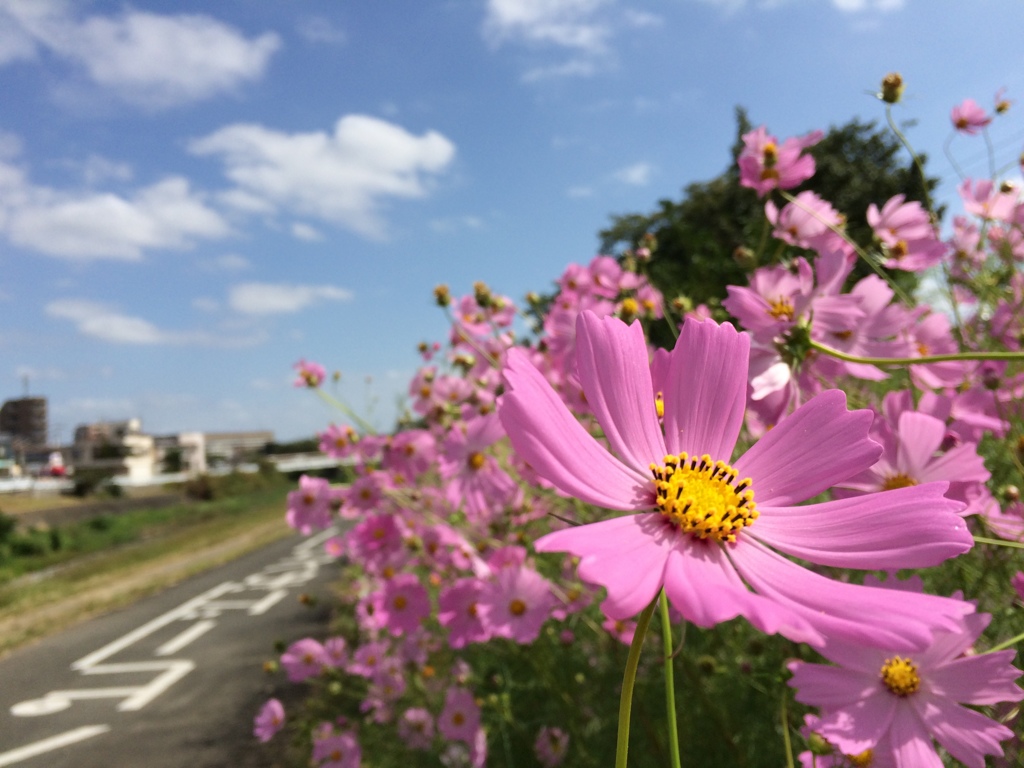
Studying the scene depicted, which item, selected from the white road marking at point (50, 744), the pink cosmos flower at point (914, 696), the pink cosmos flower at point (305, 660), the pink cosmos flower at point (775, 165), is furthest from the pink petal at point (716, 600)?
the white road marking at point (50, 744)

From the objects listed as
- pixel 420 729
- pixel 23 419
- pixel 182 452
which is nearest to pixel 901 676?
pixel 420 729

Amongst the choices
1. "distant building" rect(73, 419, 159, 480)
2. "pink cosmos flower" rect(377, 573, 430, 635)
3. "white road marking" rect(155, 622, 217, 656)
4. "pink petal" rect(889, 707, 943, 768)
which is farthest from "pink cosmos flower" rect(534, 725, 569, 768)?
"distant building" rect(73, 419, 159, 480)

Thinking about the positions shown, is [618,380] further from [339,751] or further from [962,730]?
[339,751]

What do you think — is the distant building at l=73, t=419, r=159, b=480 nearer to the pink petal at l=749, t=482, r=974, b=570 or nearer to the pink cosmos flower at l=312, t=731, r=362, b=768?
the pink cosmos flower at l=312, t=731, r=362, b=768

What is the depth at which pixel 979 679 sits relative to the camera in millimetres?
479

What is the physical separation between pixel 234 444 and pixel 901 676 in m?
44.6

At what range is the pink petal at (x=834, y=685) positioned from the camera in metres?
0.48

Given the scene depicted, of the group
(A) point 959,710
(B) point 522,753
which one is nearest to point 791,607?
Answer: (A) point 959,710

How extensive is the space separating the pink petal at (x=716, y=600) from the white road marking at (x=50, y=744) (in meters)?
3.61

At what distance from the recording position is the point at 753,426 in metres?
0.81

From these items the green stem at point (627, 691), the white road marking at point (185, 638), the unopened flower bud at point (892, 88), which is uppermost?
the unopened flower bud at point (892, 88)

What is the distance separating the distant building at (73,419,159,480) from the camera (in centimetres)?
2720

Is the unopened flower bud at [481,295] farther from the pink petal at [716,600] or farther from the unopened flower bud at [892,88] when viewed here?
the pink petal at [716,600]

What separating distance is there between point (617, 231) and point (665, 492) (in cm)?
1459
